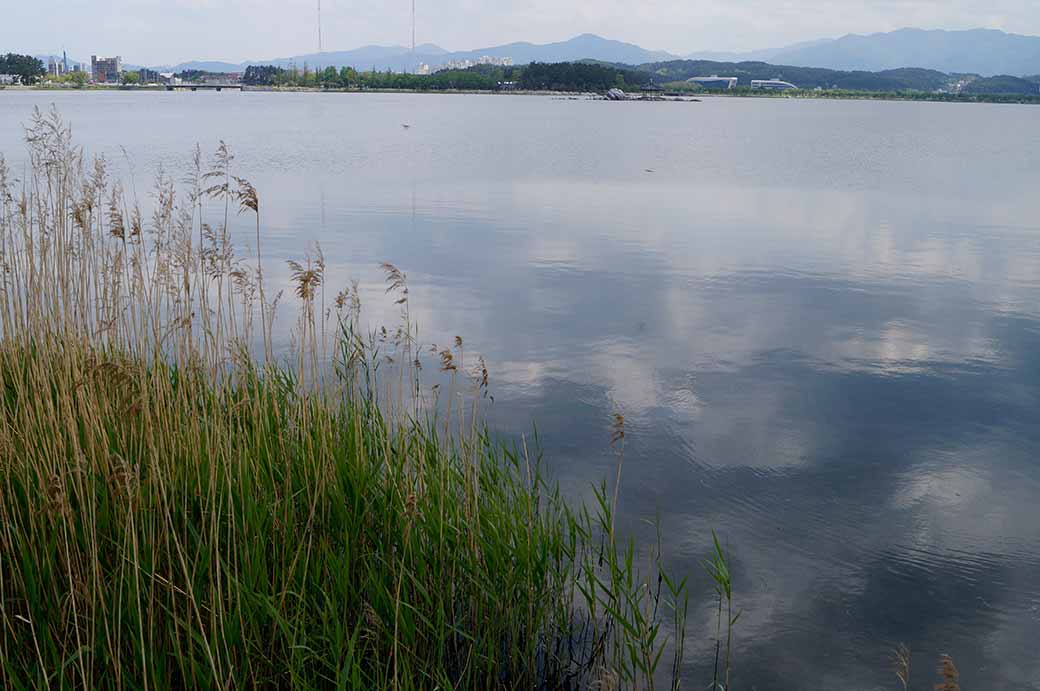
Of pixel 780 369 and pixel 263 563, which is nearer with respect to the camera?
pixel 263 563

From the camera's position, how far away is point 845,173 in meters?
32.2

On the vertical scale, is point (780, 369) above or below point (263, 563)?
below

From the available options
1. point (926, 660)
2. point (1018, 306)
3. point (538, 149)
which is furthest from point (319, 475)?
point (538, 149)

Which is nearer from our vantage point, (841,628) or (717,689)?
(717,689)

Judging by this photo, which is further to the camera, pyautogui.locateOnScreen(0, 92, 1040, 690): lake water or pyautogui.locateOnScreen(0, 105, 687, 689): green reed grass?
pyautogui.locateOnScreen(0, 92, 1040, 690): lake water

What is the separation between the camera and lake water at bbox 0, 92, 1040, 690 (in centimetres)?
544

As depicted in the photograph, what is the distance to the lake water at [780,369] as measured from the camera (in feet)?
17.9

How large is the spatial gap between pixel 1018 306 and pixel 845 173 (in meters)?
20.6

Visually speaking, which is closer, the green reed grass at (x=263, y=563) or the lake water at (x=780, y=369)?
the green reed grass at (x=263, y=563)

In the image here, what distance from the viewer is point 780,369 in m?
9.94

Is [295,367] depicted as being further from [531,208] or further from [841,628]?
[531,208]

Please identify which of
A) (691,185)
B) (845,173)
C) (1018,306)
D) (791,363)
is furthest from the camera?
(845,173)

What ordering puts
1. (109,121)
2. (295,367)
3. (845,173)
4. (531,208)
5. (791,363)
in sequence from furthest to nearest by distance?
(109,121) < (845,173) < (531,208) < (791,363) < (295,367)

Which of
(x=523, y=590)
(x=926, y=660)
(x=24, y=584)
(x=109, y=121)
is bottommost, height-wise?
(x=926, y=660)
